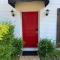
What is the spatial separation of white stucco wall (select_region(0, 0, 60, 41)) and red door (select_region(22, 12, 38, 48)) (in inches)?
13.6

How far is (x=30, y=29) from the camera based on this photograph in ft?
42.4

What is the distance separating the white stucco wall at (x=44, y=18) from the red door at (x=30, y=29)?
13.6 inches

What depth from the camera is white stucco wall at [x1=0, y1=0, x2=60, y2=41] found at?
1250cm

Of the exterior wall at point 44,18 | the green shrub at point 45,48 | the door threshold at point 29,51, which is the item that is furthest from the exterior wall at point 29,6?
the door threshold at point 29,51

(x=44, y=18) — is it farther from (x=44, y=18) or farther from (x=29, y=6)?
(x=29, y=6)

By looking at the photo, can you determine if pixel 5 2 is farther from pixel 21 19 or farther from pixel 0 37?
pixel 0 37

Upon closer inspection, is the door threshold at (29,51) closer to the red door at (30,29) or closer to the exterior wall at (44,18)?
the red door at (30,29)

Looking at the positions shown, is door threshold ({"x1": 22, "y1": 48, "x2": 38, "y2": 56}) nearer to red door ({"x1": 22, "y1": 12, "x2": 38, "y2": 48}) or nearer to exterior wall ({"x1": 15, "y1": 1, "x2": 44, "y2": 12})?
red door ({"x1": 22, "y1": 12, "x2": 38, "y2": 48})

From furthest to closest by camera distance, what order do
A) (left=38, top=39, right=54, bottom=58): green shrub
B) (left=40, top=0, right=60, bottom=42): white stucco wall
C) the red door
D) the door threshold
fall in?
the red door < (left=40, top=0, right=60, bottom=42): white stucco wall < the door threshold < (left=38, top=39, right=54, bottom=58): green shrub

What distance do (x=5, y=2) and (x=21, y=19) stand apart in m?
1.34

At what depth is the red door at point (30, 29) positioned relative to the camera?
12852 mm

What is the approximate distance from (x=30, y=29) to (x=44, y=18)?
1073 millimetres

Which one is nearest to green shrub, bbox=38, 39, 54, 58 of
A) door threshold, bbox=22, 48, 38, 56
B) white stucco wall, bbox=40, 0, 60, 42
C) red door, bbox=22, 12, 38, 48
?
door threshold, bbox=22, 48, 38, 56

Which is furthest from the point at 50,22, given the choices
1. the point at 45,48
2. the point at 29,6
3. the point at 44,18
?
the point at 45,48
